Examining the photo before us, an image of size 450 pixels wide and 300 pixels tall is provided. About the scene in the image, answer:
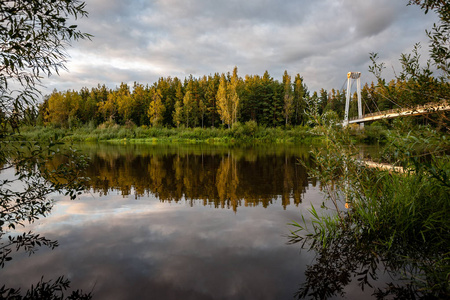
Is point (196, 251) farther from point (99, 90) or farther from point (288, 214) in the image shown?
point (99, 90)

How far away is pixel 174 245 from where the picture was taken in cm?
515

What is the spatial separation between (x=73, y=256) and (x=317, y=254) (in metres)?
4.24

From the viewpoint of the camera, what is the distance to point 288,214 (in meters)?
7.09

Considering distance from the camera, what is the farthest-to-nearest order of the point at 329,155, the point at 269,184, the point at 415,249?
the point at 269,184 → the point at 329,155 → the point at 415,249

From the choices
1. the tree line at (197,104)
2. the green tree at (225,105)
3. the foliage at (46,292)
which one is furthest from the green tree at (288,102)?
the foliage at (46,292)

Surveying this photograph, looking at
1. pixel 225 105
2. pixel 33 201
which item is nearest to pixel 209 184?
pixel 33 201

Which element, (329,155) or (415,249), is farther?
(329,155)

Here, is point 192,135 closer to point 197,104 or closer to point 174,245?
point 197,104

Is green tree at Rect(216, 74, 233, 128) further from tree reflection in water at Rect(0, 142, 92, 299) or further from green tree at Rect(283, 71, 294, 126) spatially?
tree reflection in water at Rect(0, 142, 92, 299)

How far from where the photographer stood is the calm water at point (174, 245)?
3.79 meters

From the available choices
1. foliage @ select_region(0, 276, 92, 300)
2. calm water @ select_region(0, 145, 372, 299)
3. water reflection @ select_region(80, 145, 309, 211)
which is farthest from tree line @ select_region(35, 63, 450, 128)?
foliage @ select_region(0, 276, 92, 300)

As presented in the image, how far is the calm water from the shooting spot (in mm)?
3789

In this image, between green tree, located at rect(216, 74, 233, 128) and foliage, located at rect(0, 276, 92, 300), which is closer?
foliage, located at rect(0, 276, 92, 300)

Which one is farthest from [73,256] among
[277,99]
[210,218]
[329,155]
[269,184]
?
[277,99]
